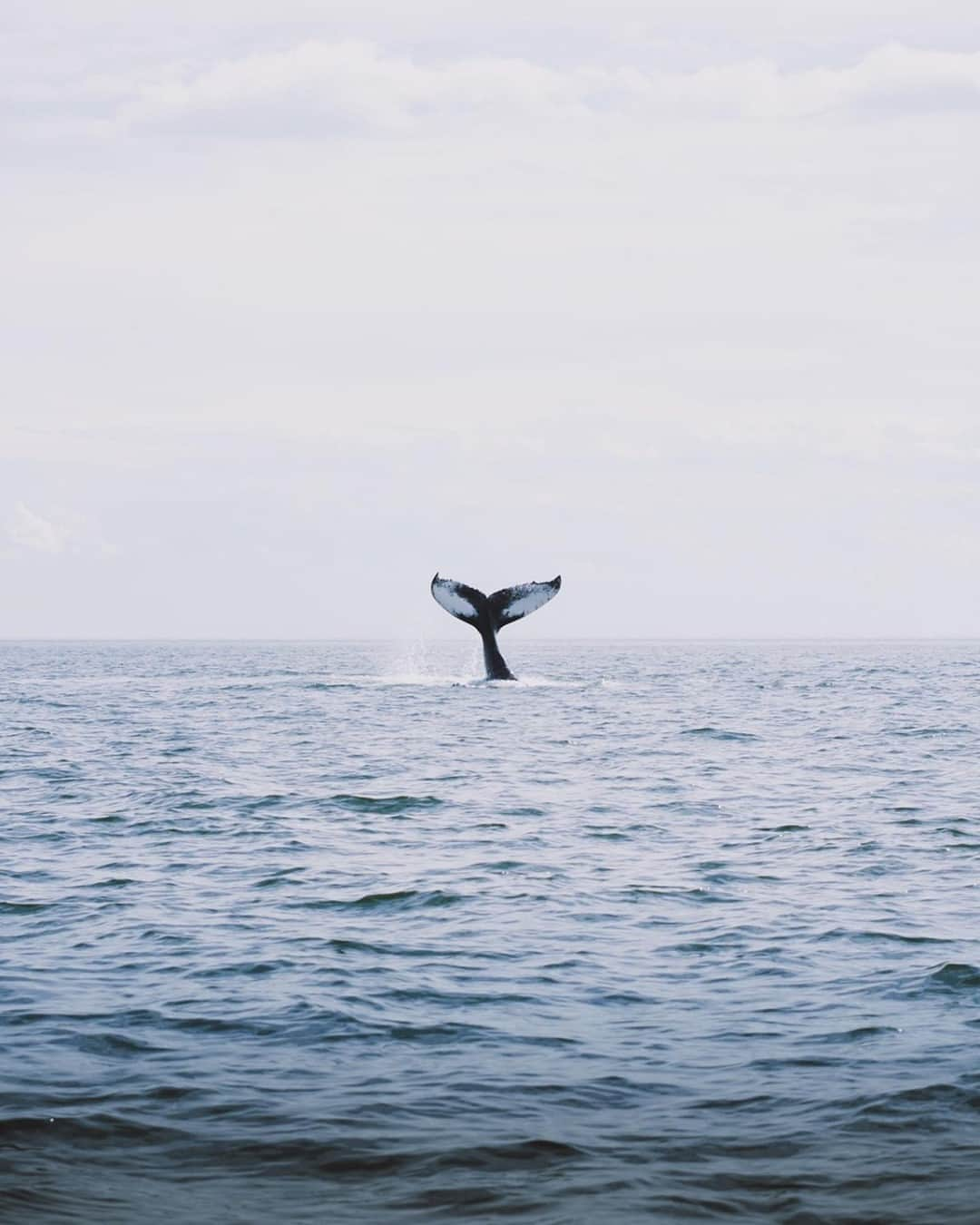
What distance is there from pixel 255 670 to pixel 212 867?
2607 inches

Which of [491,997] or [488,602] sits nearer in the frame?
[491,997]

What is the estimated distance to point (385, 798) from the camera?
70.9 ft

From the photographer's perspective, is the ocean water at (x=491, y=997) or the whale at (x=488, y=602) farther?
the whale at (x=488, y=602)

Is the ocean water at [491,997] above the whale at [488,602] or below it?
below

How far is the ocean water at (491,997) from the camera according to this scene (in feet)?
23.3

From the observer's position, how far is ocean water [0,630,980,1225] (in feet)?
23.3

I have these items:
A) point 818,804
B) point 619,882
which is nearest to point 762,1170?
point 619,882

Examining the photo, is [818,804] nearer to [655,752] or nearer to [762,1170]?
[655,752]

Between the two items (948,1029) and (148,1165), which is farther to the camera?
(948,1029)

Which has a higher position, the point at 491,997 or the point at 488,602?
the point at 488,602

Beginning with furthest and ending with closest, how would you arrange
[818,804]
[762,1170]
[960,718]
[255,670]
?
[255,670] < [960,718] < [818,804] < [762,1170]

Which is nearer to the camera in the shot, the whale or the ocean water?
the ocean water

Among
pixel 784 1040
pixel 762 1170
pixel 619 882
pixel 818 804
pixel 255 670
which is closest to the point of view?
pixel 762 1170

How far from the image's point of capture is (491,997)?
34.8ft
